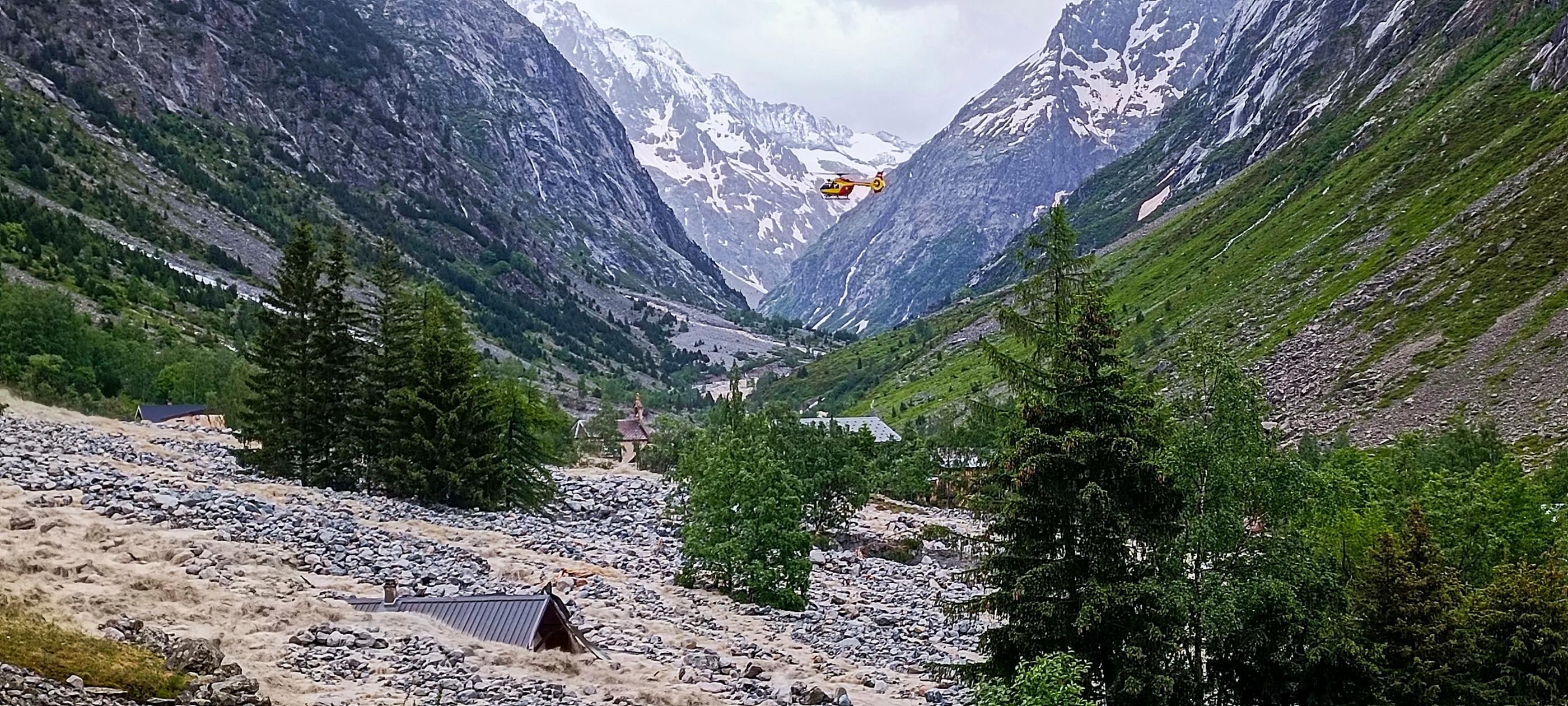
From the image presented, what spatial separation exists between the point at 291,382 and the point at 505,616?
2955cm

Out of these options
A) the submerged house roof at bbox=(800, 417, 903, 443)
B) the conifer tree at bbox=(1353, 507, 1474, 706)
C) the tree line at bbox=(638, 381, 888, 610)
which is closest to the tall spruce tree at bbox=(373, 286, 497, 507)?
the tree line at bbox=(638, 381, 888, 610)

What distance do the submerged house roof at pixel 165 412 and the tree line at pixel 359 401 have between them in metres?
39.5

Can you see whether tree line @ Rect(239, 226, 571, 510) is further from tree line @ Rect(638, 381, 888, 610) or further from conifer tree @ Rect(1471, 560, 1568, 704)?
conifer tree @ Rect(1471, 560, 1568, 704)

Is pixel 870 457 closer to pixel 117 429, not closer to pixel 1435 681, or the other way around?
pixel 117 429

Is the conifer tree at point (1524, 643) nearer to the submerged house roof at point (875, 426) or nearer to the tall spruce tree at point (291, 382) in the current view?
the tall spruce tree at point (291, 382)

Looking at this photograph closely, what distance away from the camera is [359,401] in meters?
50.5

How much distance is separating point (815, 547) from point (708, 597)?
957 inches

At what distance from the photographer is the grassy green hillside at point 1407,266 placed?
309 feet

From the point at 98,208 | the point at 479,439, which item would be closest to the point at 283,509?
the point at 479,439

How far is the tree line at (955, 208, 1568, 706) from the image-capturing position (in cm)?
2203

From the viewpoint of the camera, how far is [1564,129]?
121938mm

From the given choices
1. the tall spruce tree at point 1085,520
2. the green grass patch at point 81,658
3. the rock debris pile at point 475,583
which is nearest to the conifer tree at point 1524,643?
the tall spruce tree at point 1085,520

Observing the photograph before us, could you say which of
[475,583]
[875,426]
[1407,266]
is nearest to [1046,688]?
[475,583]

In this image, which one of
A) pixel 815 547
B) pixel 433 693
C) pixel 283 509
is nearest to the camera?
pixel 433 693
